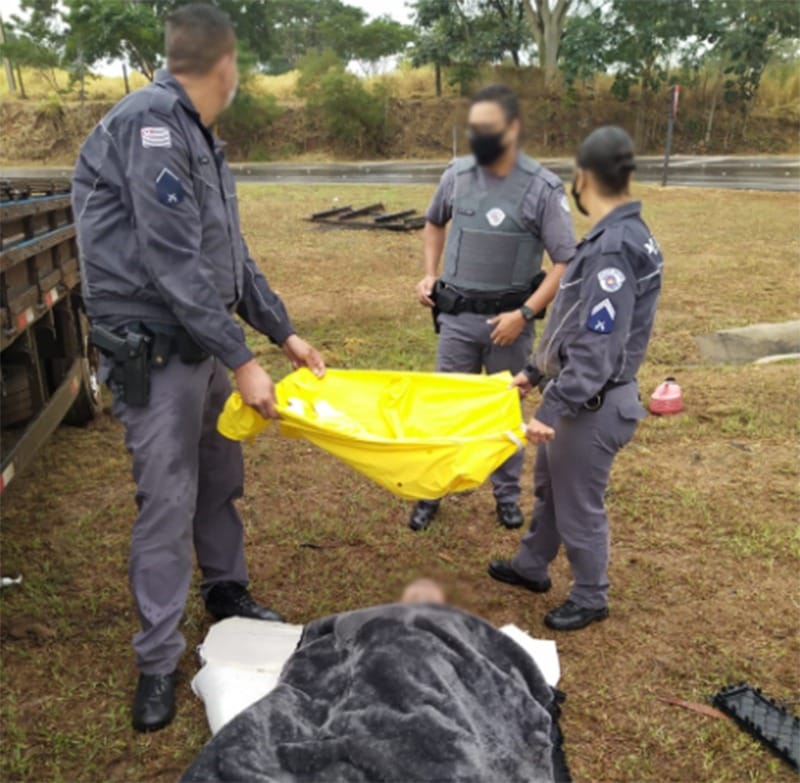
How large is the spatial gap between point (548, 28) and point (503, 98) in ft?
1.83

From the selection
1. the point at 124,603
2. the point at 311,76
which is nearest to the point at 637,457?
the point at 124,603

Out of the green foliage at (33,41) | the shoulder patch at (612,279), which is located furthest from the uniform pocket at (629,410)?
the green foliage at (33,41)

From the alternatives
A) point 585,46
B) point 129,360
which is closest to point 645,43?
point 585,46

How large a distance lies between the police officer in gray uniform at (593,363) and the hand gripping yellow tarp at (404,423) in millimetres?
156

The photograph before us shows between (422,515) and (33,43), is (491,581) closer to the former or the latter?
(422,515)

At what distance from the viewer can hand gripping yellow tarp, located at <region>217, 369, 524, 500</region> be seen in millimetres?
2201

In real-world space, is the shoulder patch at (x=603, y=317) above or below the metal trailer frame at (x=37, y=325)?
above

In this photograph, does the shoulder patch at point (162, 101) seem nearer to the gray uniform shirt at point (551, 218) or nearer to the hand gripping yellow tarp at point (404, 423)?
the hand gripping yellow tarp at point (404, 423)

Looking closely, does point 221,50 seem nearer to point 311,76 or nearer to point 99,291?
point 99,291

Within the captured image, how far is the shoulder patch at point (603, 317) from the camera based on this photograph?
91.7 inches

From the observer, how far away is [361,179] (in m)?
18.9

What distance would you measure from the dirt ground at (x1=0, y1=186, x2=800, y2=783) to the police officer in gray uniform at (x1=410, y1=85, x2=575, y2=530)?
1.78ft

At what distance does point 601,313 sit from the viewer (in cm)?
233

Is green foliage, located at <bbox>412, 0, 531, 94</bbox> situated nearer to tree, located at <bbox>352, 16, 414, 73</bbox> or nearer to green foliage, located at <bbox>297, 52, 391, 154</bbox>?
green foliage, located at <bbox>297, 52, 391, 154</bbox>
